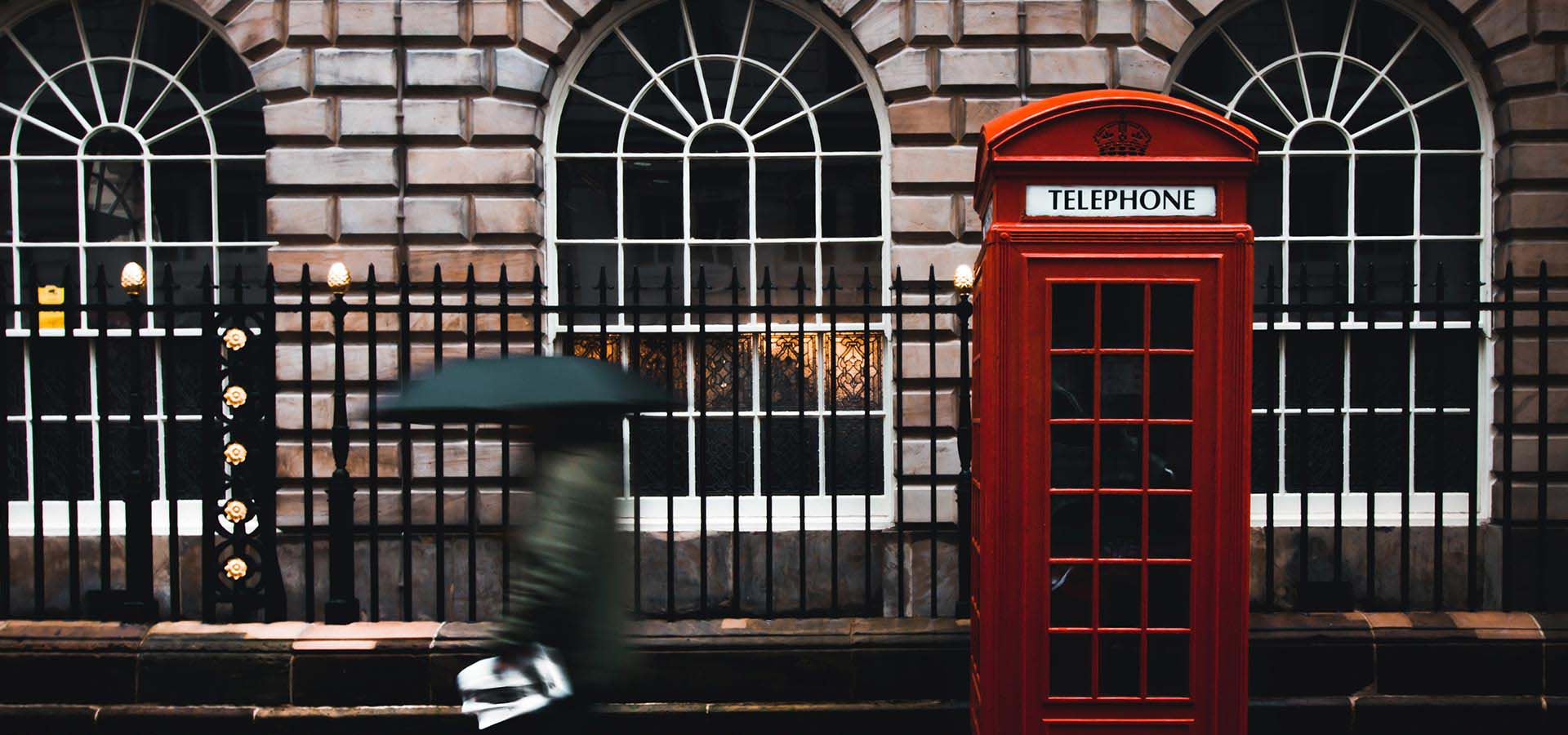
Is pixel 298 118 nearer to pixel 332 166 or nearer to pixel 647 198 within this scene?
pixel 332 166

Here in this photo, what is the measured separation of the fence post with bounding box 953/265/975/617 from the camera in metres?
5.16

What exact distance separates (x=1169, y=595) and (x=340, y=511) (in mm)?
3941

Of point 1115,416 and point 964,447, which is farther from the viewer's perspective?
point 964,447

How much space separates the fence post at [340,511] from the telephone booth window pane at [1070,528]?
339 cm

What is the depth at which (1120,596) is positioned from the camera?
4.00m

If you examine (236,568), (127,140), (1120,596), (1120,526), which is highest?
(127,140)

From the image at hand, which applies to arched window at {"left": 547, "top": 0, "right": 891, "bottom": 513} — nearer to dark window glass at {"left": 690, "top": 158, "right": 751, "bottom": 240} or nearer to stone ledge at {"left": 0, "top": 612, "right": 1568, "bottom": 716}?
dark window glass at {"left": 690, "top": 158, "right": 751, "bottom": 240}

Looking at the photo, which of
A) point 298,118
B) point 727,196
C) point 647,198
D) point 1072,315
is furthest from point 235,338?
point 1072,315

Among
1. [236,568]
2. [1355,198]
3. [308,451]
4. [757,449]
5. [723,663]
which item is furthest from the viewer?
[1355,198]

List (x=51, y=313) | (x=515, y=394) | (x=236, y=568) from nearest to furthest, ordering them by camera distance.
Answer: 1. (x=515, y=394)
2. (x=236, y=568)
3. (x=51, y=313)

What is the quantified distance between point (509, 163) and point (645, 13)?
146 cm

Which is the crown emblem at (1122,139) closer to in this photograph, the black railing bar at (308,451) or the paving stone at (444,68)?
the black railing bar at (308,451)

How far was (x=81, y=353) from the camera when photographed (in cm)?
696

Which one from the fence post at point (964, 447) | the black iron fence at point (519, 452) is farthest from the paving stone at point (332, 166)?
the fence post at point (964, 447)
